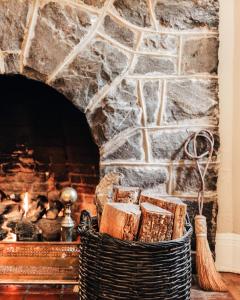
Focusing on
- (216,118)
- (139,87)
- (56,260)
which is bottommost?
(56,260)

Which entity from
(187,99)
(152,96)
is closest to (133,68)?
(152,96)

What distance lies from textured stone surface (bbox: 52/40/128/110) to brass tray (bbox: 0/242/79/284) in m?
0.63

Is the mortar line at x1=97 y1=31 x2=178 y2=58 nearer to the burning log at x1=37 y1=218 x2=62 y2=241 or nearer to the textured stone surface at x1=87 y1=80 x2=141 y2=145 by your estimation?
the textured stone surface at x1=87 y1=80 x2=141 y2=145

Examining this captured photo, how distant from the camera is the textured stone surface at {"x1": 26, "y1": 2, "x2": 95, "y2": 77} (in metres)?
1.85

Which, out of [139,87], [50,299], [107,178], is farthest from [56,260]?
[139,87]

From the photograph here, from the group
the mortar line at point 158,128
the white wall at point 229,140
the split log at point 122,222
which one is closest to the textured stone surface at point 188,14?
the white wall at point 229,140

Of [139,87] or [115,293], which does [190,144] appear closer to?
[139,87]

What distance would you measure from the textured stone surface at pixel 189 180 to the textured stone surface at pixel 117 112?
286 mm

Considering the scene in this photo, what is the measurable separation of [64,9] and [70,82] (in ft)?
1.02

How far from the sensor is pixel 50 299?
1666 millimetres

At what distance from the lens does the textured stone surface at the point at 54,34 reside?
6.08 feet

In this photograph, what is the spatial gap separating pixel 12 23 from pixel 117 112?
1.93 ft

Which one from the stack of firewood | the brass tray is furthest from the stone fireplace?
the stack of firewood

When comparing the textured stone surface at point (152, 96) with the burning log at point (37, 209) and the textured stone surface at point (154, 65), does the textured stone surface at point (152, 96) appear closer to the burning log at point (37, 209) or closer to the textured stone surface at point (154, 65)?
the textured stone surface at point (154, 65)
